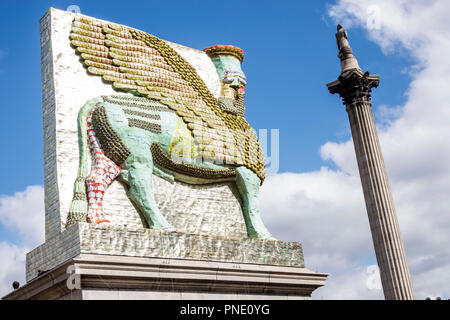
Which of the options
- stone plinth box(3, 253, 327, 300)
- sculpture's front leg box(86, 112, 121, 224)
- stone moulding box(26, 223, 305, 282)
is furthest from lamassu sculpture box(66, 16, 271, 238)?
stone plinth box(3, 253, 327, 300)

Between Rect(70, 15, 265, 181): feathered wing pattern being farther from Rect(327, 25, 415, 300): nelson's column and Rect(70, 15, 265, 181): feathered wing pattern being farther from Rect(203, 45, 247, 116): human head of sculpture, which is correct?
Rect(327, 25, 415, 300): nelson's column

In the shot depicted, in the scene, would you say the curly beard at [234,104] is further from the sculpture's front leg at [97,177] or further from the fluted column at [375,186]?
the fluted column at [375,186]

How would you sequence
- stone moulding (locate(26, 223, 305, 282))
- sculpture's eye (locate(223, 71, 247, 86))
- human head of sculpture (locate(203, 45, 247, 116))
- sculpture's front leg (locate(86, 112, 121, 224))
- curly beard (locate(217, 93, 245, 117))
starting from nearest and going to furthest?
stone moulding (locate(26, 223, 305, 282))
sculpture's front leg (locate(86, 112, 121, 224))
curly beard (locate(217, 93, 245, 117))
human head of sculpture (locate(203, 45, 247, 116))
sculpture's eye (locate(223, 71, 247, 86))

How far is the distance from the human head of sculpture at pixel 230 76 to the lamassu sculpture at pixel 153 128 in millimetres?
22

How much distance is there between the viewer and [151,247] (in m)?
9.53

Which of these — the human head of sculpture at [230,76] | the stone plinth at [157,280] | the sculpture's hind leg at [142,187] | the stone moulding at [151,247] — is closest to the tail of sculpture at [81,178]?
the stone moulding at [151,247]

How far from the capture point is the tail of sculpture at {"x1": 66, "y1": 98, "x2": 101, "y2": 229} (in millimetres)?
9523

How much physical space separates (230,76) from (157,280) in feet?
16.6

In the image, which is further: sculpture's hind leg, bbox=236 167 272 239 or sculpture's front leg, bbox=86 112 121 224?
sculpture's hind leg, bbox=236 167 272 239

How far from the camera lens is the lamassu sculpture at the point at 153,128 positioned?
10203 millimetres

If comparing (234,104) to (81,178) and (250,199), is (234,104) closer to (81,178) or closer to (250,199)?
(250,199)

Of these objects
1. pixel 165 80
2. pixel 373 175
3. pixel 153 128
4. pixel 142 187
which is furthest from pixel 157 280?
pixel 373 175

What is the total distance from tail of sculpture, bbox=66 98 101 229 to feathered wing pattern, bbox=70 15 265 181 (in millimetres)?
881
